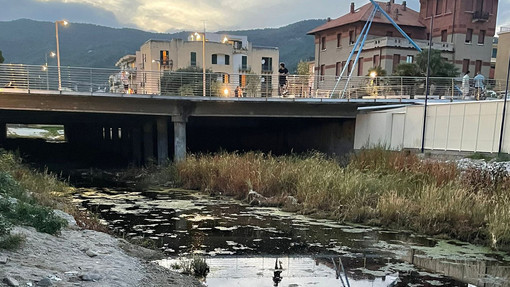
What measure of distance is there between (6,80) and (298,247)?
1790 cm

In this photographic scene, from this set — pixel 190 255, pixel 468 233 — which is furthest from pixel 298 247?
pixel 468 233

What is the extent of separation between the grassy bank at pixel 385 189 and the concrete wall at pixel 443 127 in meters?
3.80

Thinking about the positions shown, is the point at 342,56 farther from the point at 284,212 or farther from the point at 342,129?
the point at 284,212

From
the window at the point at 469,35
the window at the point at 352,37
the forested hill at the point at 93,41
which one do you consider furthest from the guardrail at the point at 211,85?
the forested hill at the point at 93,41

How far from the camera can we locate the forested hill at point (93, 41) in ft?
465

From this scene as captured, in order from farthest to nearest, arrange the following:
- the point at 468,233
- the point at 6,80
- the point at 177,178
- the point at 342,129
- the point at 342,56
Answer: the point at 342,56 < the point at 342,129 < the point at 6,80 < the point at 177,178 < the point at 468,233

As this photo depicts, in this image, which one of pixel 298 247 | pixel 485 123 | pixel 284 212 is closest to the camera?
pixel 298 247

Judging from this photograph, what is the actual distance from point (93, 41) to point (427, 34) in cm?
16723

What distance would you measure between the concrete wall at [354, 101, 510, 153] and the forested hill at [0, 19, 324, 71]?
355 feet

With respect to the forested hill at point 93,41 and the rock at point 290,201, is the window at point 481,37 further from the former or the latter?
the forested hill at point 93,41

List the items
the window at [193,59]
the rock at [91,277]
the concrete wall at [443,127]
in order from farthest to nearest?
1. the window at [193,59]
2. the concrete wall at [443,127]
3. the rock at [91,277]

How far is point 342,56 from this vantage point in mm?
48438

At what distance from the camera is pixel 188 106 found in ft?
68.4

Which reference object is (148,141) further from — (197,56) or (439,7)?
(439,7)
